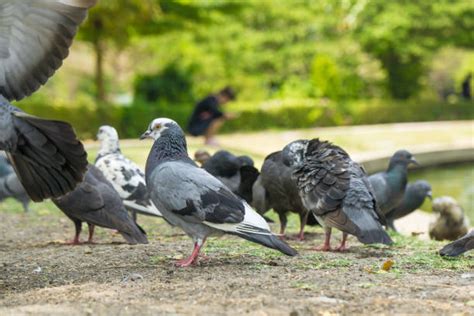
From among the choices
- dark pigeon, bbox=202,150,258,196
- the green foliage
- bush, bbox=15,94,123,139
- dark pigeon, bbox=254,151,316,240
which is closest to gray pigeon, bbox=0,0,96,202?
dark pigeon, bbox=254,151,316,240

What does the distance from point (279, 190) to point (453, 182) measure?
448 inches

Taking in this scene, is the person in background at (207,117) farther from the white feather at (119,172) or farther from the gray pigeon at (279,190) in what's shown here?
the gray pigeon at (279,190)

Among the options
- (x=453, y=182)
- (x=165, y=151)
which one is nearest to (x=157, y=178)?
(x=165, y=151)

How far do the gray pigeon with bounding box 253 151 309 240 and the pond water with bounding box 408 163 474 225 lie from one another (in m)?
5.63

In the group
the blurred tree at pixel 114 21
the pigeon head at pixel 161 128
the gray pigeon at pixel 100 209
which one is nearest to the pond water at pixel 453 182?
the gray pigeon at pixel 100 209

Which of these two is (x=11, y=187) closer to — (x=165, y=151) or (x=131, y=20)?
(x=165, y=151)

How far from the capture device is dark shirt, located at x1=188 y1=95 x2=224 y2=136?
66.1ft

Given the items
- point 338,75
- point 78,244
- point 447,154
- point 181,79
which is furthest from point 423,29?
point 78,244

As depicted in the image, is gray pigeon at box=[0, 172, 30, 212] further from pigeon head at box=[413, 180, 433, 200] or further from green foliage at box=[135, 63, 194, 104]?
green foliage at box=[135, 63, 194, 104]

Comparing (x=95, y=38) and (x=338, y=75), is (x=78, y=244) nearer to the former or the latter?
(x=95, y=38)

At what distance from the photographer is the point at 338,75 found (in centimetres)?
3372

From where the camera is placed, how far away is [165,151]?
627 cm

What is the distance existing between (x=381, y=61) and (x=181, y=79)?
12.5 m

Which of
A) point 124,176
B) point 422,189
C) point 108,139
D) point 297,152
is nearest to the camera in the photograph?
point 297,152
